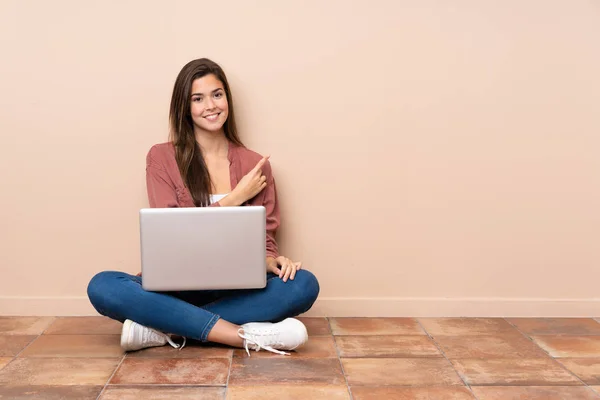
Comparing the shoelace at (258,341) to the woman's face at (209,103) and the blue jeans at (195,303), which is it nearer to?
the blue jeans at (195,303)

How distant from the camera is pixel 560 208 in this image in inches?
110

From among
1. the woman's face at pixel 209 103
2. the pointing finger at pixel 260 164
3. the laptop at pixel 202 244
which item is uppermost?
the woman's face at pixel 209 103

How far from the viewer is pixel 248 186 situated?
8.18 ft

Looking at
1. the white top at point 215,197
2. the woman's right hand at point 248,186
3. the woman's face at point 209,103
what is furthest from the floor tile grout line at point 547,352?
the woman's face at point 209,103

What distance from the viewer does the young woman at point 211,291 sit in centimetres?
227

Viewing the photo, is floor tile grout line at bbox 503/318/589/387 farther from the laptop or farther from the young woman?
the laptop

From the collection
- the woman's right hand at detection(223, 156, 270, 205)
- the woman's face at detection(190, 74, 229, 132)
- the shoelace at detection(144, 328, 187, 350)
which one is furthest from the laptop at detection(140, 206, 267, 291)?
the woman's face at detection(190, 74, 229, 132)

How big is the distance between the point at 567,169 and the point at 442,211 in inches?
20.5

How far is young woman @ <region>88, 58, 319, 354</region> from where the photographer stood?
2.27 metres

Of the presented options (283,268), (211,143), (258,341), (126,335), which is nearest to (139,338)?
(126,335)

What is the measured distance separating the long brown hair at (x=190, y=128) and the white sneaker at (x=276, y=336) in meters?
0.50

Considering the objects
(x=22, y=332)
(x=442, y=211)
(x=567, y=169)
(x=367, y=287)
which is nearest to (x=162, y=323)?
(x=22, y=332)

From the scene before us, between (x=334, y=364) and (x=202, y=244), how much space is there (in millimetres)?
550

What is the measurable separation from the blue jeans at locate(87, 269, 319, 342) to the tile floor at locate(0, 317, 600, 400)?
108 mm
